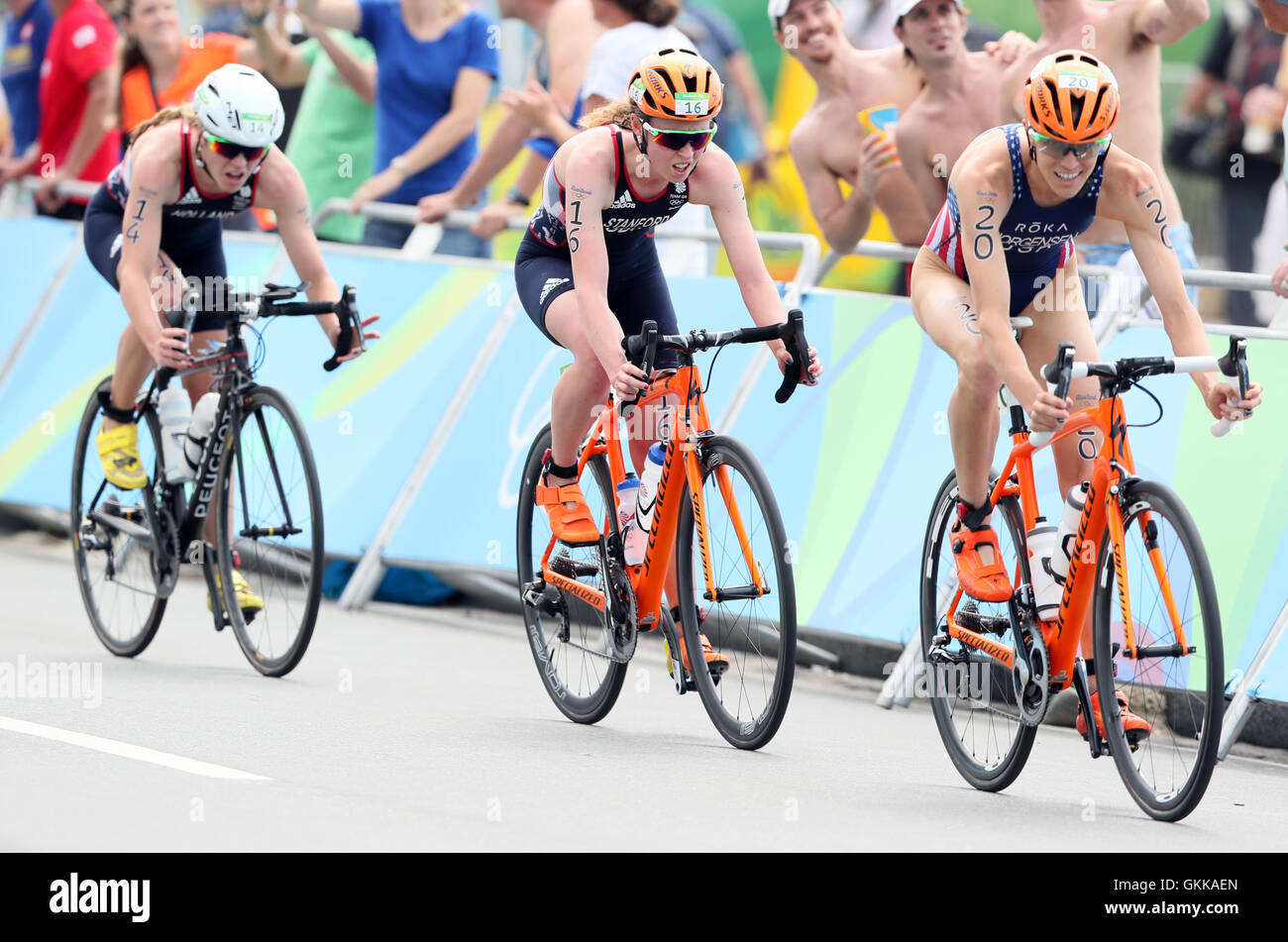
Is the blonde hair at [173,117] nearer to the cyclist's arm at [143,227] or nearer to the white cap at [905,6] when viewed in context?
the cyclist's arm at [143,227]

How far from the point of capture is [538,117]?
406 inches

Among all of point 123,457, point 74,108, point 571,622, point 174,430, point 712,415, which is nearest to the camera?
point 571,622

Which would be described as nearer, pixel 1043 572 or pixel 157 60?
pixel 1043 572

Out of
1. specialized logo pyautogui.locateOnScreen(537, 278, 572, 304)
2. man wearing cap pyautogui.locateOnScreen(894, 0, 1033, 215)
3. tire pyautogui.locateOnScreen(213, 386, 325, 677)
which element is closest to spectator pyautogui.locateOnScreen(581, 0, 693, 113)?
man wearing cap pyautogui.locateOnScreen(894, 0, 1033, 215)

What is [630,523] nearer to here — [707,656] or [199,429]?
[707,656]

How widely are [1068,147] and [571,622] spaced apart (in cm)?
257

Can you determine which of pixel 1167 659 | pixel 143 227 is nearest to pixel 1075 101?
pixel 1167 659

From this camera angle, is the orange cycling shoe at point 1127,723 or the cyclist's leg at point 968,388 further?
the cyclist's leg at point 968,388

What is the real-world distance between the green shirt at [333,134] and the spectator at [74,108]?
1.63m

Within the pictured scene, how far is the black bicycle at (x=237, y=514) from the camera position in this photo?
8164mm

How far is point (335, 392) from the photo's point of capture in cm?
1110

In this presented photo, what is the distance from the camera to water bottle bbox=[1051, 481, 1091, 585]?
6.22 meters

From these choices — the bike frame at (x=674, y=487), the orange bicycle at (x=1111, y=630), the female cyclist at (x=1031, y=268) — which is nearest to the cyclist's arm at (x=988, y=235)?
the female cyclist at (x=1031, y=268)
